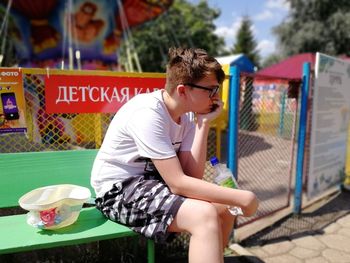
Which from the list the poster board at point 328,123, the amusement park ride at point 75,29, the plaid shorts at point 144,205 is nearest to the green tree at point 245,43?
the amusement park ride at point 75,29

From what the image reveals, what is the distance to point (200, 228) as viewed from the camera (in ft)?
5.66

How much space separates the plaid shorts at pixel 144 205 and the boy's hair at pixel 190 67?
583mm

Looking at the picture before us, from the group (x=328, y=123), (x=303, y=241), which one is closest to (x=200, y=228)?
(x=303, y=241)

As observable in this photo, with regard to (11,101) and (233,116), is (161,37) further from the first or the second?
(11,101)

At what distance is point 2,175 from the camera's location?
7.33ft

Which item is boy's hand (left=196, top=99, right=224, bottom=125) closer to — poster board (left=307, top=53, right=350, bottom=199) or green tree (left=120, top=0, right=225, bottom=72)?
poster board (left=307, top=53, right=350, bottom=199)

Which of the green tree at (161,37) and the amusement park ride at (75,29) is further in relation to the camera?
the green tree at (161,37)

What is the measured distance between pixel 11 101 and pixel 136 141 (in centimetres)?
93

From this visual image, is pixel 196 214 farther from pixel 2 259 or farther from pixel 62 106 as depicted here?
pixel 2 259

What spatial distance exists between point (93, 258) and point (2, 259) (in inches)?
26.5

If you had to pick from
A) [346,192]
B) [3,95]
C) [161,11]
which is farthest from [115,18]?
[3,95]

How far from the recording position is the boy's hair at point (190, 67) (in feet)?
6.07

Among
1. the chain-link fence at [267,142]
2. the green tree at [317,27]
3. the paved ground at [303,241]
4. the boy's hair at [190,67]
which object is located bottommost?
the paved ground at [303,241]

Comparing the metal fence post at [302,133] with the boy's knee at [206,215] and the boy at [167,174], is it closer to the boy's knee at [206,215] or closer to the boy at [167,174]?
the boy at [167,174]
